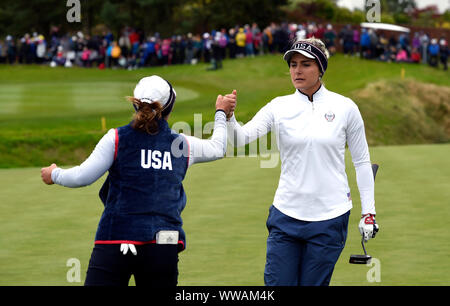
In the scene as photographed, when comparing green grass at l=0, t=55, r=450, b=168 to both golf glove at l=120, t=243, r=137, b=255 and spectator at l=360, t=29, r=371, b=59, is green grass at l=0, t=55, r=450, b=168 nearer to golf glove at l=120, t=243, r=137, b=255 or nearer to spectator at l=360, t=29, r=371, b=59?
spectator at l=360, t=29, r=371, b=59

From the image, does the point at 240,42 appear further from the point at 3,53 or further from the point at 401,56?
the point at 3,53

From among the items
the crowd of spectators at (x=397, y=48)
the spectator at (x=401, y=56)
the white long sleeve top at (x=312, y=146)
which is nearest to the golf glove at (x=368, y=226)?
the white long sleeve top at (x=312, y=146)

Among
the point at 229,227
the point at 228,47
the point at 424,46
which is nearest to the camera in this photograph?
the point at 229,227

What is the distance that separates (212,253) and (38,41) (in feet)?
130

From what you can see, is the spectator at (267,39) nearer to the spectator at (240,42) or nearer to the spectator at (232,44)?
the spectator at (240,42)

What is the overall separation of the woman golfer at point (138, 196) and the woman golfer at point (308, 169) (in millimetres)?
784

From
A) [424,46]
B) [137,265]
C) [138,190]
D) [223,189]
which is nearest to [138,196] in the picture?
[138,190]

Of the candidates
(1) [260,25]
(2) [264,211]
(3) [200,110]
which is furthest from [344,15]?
(2) [264,211]

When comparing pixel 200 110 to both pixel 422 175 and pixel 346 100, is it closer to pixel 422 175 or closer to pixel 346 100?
pixel 422 175

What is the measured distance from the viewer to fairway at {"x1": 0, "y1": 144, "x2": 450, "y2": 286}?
374 inches

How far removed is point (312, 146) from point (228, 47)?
39300 mm

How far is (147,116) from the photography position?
5355 mm

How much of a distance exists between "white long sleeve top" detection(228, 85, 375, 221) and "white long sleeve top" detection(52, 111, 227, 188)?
377 millimetres

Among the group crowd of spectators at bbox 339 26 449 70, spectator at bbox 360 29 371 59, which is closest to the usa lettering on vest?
crowd of spectators at bbox 339 26 449 70
